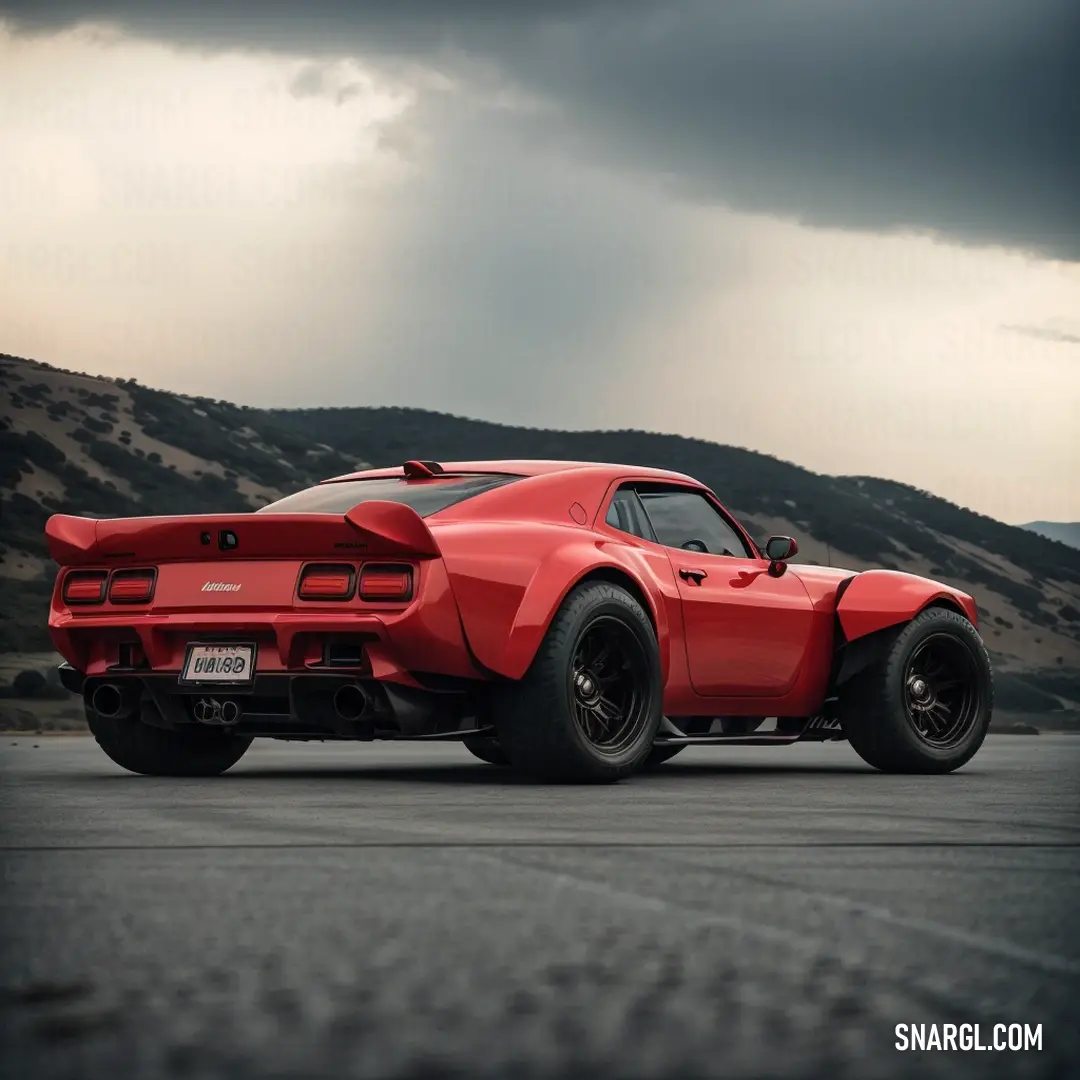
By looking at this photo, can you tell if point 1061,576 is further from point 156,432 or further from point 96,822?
point 96,822

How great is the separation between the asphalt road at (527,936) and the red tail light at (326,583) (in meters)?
0.88

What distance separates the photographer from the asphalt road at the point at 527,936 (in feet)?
10.1

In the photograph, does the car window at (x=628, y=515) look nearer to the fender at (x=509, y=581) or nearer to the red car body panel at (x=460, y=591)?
the red car body panel at (x=460, y=591)

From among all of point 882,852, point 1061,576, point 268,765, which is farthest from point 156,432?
point 882,852

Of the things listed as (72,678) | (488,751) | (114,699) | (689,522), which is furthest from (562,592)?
(488,751)

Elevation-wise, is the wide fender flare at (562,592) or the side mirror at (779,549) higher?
the side mirror at (779,549)

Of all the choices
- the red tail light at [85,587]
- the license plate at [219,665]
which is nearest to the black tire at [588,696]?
the license plate at [219,665]

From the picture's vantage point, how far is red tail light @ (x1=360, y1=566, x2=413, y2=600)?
782cm

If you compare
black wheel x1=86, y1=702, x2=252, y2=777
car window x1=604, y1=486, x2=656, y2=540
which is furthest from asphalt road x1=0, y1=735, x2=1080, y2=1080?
car window x1=604, y1=486, x2=656, y2=540

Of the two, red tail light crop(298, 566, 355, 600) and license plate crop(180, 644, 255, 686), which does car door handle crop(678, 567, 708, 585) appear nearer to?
red tail light crop(298, 566, 355, 600)

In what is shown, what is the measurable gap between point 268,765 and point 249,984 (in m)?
7.02

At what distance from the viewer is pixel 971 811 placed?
24.0 feet

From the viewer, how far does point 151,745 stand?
9102mm

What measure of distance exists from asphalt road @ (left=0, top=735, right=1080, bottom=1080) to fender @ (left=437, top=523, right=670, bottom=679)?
0.68 meters
